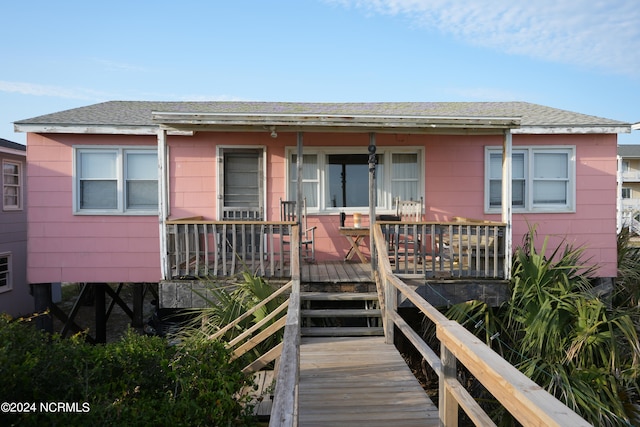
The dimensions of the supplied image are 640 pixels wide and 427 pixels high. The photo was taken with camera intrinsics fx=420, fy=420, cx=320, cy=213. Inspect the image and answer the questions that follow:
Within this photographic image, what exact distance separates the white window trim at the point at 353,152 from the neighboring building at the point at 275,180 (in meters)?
0.02

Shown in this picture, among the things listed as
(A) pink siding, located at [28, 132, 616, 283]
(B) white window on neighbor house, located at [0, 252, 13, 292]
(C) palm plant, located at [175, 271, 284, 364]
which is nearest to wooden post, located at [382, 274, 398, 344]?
(C) palm plant, located at [175, 271, 284, 364]

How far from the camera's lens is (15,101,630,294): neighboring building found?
320 inches

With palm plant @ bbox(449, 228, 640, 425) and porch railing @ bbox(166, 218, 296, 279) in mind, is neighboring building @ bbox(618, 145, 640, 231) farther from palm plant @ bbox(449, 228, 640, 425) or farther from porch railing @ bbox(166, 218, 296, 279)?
porch railing @ bbox(166, 218, 296, 279)

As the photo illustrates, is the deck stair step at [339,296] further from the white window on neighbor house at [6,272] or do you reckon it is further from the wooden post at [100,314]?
the white window on neighbor house at [6,272]

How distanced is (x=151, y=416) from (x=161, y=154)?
436 centimetres

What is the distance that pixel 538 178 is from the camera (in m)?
8.53

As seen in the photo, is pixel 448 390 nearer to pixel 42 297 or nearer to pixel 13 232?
pixel 42 297

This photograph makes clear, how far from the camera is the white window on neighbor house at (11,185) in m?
10.8

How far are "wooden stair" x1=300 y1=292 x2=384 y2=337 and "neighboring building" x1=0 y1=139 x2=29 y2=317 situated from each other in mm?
9264

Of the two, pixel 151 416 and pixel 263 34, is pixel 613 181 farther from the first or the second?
pixel 263 34

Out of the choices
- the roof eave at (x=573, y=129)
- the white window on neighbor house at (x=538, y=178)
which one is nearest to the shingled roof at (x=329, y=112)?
the roof eave at (x=573, y=129)

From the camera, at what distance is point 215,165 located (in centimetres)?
854

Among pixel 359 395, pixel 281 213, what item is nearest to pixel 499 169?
pixel 281 213

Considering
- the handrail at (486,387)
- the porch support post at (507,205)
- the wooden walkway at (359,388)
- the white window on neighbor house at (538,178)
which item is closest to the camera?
the handrail at (486,387)
